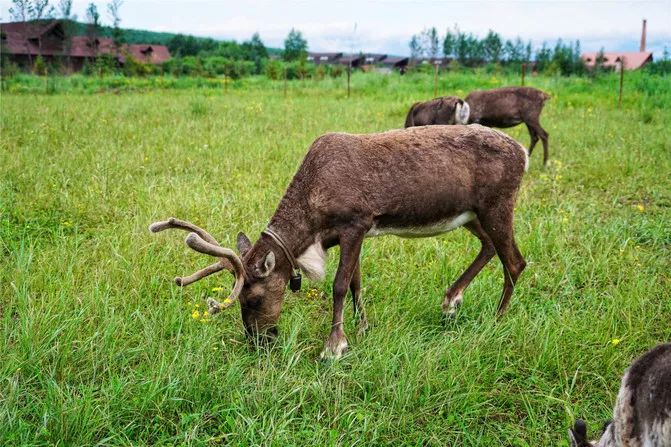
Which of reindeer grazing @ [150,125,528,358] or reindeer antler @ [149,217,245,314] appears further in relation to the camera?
reindeer grazing @ [150,125,528,358]

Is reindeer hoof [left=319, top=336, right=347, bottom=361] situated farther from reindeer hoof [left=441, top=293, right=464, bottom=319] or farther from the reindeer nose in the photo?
reindeer hoof [left=441, top=293, right=464, bottom=319]

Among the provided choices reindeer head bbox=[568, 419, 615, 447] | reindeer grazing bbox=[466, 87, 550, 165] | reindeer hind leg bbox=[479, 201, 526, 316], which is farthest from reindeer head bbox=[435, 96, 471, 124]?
reindeer head bbox=[568, 419, 615, 447]

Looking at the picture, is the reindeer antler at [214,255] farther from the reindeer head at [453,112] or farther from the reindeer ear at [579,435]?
the reindeer head at [453,112]

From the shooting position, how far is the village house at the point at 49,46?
80.1 ft

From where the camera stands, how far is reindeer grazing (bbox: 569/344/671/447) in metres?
2.05

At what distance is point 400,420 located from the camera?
318 centimetres

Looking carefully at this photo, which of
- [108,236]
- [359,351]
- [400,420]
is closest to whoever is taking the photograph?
[400,420]

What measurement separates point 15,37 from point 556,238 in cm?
3680

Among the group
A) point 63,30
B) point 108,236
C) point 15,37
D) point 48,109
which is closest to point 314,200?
point 108,236

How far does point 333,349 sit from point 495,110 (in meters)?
7.64

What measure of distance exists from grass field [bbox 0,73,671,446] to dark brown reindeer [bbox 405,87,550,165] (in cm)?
209

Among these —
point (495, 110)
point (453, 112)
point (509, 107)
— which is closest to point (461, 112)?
point (453, 112)

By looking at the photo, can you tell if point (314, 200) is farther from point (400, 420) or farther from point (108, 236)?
point (108, 236)

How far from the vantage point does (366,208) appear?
158 inches
